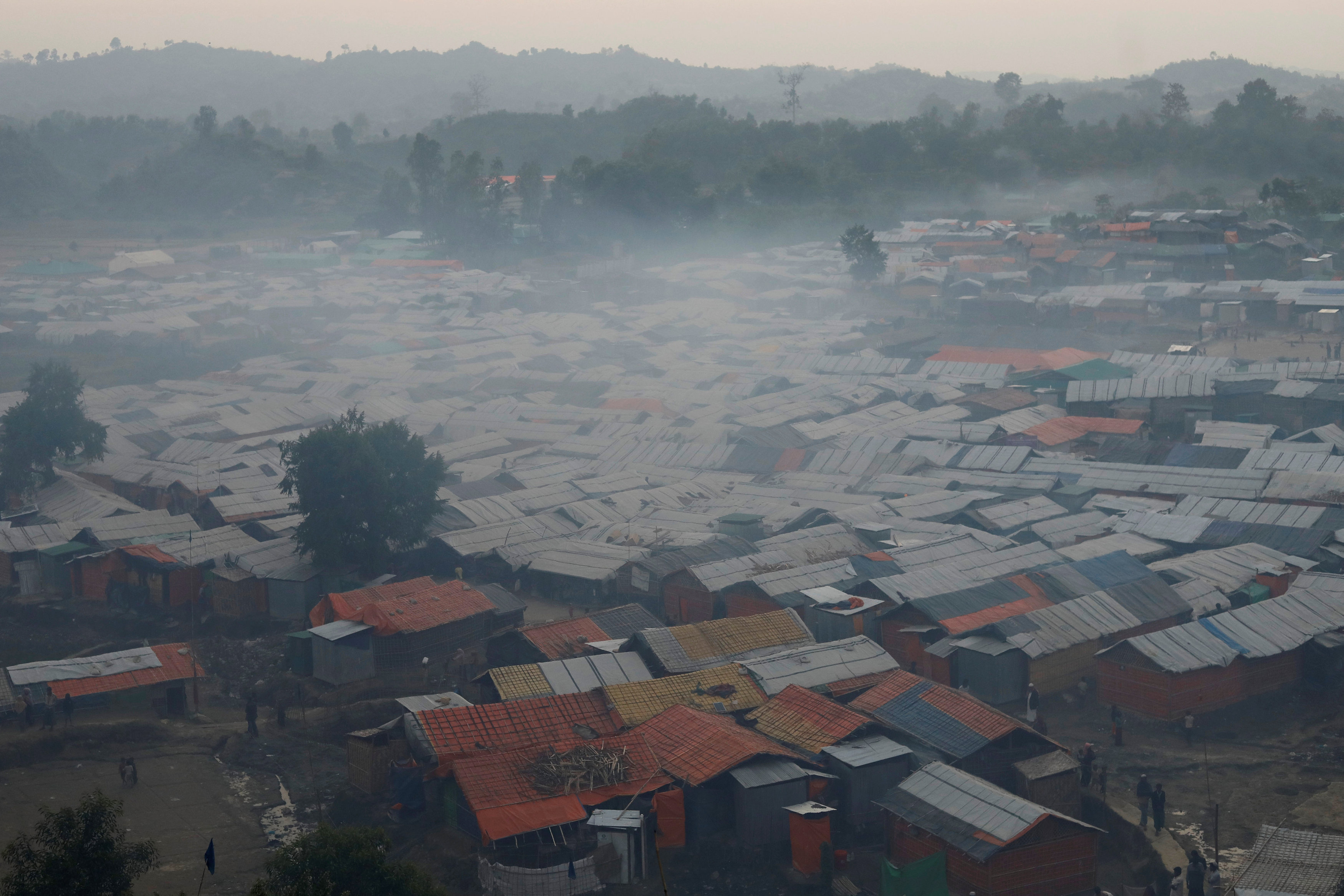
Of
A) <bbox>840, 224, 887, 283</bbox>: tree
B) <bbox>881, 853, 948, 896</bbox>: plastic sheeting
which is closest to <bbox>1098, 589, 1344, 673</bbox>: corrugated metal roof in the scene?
<bbox>881, 853, 948, 896</bbox>: plastic sheeting

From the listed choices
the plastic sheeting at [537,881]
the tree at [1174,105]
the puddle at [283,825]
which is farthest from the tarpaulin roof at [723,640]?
the tree at [1174,105]

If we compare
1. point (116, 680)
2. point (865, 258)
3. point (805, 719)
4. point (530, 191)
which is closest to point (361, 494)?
point (116, 680)

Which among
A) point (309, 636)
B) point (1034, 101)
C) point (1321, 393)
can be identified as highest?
point (1034, 101)

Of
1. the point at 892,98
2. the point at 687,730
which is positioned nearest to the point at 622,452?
the point at 687,730

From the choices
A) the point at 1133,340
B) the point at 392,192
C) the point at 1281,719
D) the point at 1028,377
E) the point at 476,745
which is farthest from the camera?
the point at 392,192

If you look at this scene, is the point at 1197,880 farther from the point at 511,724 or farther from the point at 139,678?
the point at 139,678

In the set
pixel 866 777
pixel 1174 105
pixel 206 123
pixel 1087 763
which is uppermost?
pixel 1174 105

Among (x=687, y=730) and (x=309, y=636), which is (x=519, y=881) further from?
(x=309, y=636)
